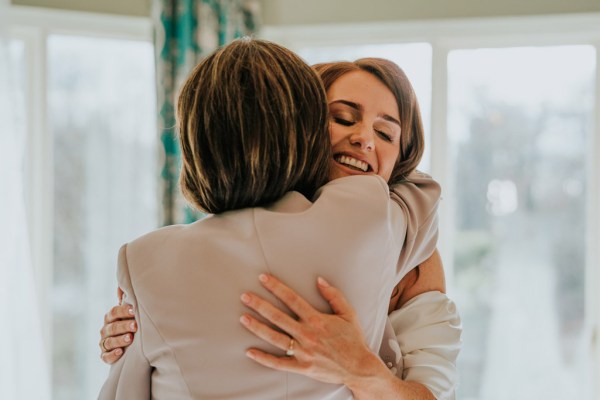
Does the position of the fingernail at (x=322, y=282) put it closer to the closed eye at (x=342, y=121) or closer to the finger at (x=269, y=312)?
the finger at (x=269, y=312)

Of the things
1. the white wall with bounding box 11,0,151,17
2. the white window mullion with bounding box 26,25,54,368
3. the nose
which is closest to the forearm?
the nose

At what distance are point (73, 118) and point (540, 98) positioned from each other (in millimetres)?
2384

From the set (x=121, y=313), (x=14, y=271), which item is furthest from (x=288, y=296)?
(x=14, y=271)

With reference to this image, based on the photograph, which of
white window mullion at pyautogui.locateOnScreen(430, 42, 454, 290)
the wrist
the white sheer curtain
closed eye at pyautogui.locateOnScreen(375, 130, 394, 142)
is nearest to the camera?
the wrist

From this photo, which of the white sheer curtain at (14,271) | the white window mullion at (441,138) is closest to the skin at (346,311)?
the white sheer curtain at (14,271)

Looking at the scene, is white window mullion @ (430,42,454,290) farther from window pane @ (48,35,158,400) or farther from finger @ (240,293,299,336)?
finger @ (240,293,299,336)

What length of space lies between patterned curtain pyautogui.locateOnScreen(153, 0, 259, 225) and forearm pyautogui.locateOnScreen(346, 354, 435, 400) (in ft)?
7.50

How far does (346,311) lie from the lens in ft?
3.81

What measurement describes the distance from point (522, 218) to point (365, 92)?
227 centimetres

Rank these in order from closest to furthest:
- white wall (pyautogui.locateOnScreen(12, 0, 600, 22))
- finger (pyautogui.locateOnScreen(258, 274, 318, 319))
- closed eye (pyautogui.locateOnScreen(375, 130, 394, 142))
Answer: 1. finger (pyautogui.locateOnScreen(258, 274, 318, 319))
2. closed eye (pyautogui.locateOnScreen(375, 130, 394, 142))
3. white wall (pyautogui.locateOnScreen(12, 0, 600, 22))

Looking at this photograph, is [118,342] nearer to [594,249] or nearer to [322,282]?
[322,282]

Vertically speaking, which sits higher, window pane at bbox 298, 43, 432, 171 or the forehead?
window pane at bbox 298, 43, 432, 171

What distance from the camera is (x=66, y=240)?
3477 millimetres

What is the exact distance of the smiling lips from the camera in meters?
1.47
